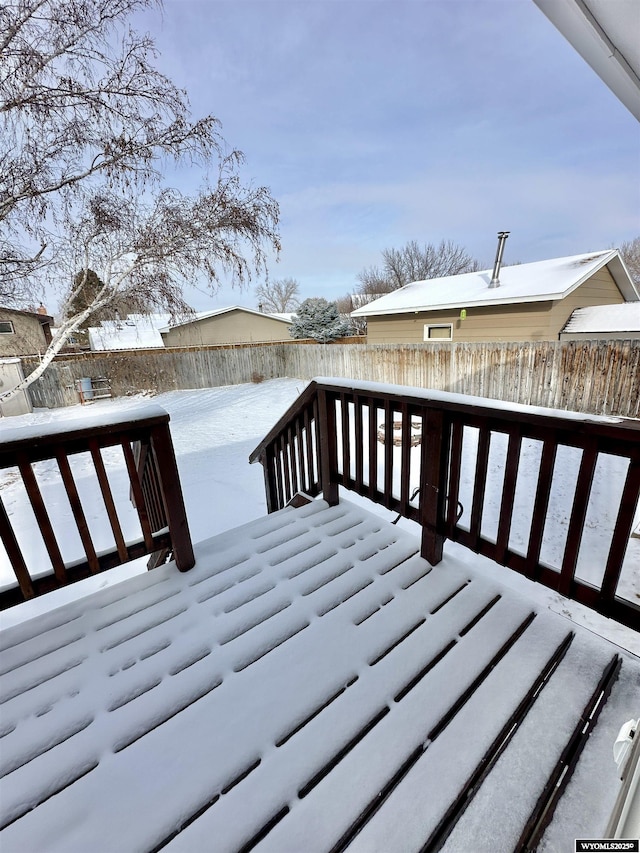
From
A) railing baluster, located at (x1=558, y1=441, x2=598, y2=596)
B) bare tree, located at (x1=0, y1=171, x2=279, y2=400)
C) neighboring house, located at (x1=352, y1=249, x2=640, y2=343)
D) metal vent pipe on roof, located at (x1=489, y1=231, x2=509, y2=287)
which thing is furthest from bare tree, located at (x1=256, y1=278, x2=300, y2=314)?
railing baluster, located at (x1=558, y1=441, x2=598, y2=596)

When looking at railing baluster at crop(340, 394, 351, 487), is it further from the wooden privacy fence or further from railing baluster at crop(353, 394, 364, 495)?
the wooden privacy fence

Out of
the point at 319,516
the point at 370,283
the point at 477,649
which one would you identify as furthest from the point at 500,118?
the point at 370,283

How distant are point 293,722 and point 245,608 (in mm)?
610

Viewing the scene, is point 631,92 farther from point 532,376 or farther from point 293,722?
point 532,376

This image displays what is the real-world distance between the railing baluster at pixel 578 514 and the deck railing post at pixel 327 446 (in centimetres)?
153

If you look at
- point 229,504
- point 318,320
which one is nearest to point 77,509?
point 229,504

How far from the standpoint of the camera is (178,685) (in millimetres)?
1390

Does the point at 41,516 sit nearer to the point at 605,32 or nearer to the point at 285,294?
the point at 605,32

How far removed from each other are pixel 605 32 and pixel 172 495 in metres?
2.69

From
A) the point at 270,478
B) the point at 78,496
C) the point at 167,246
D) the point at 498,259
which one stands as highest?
the point at 167,246

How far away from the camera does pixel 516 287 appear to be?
886cm

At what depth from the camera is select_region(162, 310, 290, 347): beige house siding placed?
17984mm

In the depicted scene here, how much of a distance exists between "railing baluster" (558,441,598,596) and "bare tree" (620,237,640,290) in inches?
1052

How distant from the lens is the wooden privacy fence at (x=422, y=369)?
6430 millimetres
